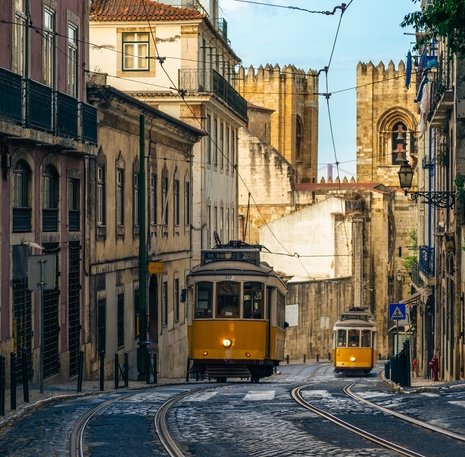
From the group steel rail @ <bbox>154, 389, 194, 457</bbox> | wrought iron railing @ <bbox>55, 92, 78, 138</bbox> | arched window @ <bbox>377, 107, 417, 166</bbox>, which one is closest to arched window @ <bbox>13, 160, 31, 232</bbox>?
Result: wrought iron railing @ <bbox>55, 92, 78, 138</bbox>

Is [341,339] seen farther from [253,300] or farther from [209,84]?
[253,300]

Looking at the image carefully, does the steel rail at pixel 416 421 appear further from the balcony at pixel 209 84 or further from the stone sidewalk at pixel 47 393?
the balcony at pixel 209 84

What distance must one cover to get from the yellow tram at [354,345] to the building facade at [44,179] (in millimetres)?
22270

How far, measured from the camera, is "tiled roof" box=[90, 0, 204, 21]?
47031 millimetres

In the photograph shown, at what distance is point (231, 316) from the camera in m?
30.2

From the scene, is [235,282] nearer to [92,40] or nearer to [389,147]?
[92,40]

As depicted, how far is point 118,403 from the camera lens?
20.8m

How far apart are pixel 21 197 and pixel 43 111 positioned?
1697mm

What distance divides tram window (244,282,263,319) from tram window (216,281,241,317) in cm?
19

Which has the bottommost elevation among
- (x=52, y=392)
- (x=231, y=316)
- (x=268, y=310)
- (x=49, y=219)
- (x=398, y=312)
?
(x=52, y=392)

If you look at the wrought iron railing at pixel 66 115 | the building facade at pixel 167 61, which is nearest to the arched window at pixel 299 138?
the building facade at pixel 167 61

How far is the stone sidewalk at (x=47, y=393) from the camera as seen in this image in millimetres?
18681

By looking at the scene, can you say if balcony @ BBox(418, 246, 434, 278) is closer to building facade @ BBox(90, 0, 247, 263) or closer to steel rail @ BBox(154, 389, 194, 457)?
building facade @ BBox(90, 0, 247, 263)

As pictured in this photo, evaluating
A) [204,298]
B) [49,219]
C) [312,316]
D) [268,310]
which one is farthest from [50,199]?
[312,316]
